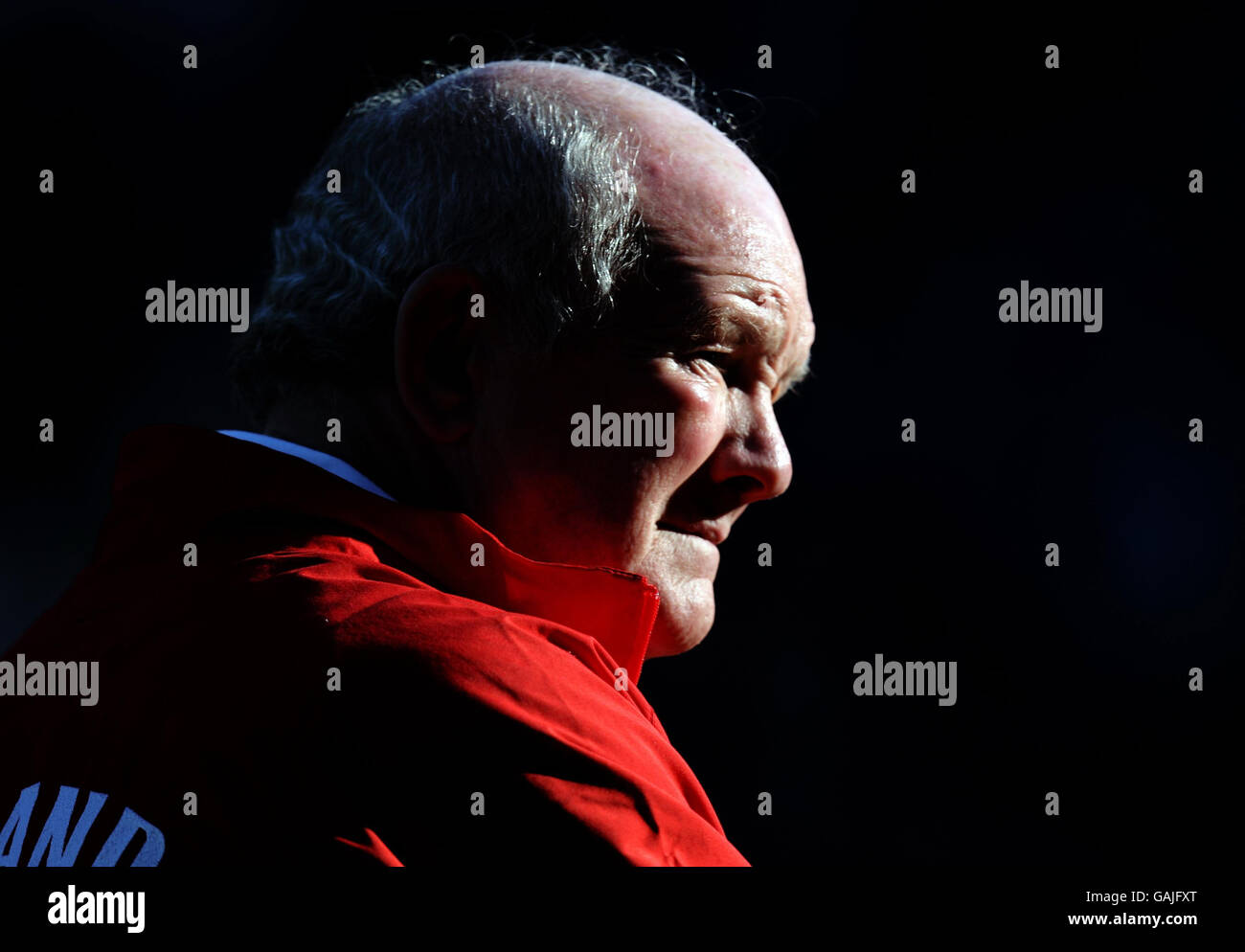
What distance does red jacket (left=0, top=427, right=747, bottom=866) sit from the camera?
0.81 meters

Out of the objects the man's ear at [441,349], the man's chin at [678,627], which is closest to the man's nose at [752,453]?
the man's chin at [678,627]

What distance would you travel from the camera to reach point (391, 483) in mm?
1198

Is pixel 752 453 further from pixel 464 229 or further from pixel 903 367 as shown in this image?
pixel 903 367

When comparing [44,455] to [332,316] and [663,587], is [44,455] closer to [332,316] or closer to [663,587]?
[332,316]

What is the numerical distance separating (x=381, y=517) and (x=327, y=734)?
0.27 metres

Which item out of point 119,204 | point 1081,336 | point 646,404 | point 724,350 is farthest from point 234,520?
point 1081,336

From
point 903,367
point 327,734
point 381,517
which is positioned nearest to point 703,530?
point 381,517

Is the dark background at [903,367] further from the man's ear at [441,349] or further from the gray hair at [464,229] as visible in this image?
the man's ear at [441,349]

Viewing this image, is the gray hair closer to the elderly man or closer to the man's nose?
the elderly man

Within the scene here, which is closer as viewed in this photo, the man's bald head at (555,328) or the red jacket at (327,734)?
the red jacket at (327,734)

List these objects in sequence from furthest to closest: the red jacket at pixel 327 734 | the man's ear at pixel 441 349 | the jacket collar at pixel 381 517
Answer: the man's ear at pixel 441 349 < the jacket collar at pixel 381 517 < the red jacket at pixel 327 734

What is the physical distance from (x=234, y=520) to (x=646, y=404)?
15.3 inches

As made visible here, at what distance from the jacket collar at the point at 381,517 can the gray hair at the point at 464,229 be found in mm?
187

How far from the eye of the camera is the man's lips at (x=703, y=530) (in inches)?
50.1
